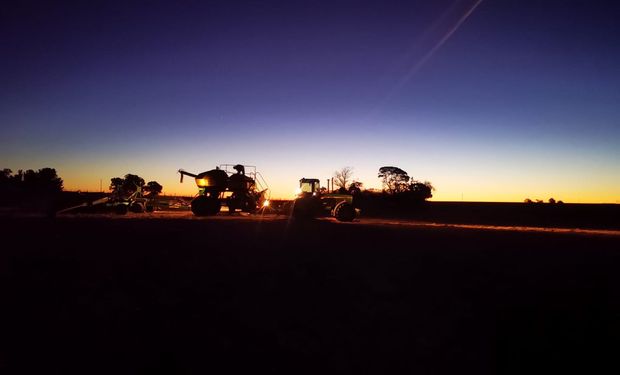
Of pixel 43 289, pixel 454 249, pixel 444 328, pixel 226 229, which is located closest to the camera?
pixel 444 328

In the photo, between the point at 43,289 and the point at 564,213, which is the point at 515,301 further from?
the point at 564,213

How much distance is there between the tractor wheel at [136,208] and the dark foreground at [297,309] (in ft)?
49.7

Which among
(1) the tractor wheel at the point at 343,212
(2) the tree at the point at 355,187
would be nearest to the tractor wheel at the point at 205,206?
(1) the tractor wheel at the point at 343,212

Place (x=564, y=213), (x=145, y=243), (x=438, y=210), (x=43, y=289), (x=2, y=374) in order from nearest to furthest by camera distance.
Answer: (x=2, y=374)
(x=43, y=289)
(x=145, y=243)
(x=564, y=213)
(x=438, y=210)

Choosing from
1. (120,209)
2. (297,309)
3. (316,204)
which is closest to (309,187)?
(316,204)

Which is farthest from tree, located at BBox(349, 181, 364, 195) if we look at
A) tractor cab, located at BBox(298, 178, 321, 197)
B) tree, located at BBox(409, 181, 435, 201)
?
tractor cab, located at BBox(298, 178, 321, 197)

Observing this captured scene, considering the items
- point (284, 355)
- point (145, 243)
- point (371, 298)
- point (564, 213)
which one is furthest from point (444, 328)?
point (564, 213)

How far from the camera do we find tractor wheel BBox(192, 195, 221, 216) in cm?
2066

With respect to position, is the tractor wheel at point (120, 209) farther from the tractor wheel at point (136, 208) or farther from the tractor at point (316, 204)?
the tractor at point (316, 204)

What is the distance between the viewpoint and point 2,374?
4492 mm

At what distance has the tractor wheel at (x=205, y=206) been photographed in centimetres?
2066

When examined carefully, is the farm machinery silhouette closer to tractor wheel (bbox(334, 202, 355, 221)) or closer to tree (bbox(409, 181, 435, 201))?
tractor wheel (bbox(334, 202, 355, 221))

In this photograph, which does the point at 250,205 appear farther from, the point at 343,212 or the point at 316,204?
the point at 343,212

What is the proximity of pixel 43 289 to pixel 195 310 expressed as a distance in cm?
303
